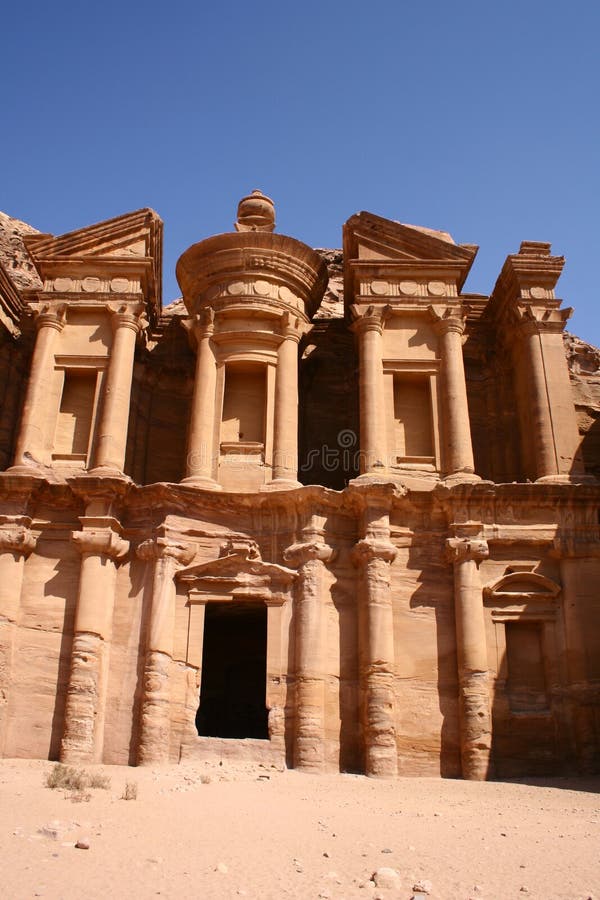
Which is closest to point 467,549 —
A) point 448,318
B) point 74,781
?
point 448,318

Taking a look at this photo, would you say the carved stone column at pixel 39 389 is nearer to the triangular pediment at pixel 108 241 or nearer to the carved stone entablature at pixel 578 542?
the triangular pediment at pixel 108 241

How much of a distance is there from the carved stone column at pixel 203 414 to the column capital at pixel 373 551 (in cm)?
309

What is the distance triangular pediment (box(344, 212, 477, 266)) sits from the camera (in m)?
19.5

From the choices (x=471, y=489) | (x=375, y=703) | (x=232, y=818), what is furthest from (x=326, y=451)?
(x=232, y=818)

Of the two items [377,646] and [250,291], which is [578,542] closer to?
Result: [377,646]

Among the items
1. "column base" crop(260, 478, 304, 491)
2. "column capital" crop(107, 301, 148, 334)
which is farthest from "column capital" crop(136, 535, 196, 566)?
"column capital" crop(107, 301, 148, 334)

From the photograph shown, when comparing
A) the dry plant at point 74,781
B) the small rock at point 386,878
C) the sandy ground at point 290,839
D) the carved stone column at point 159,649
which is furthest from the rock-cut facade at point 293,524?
the small rock at point 386,878

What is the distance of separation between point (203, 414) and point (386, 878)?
11513 mm

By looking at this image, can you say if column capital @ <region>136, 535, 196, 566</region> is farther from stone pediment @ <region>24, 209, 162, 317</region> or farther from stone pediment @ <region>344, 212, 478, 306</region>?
stone pediment @ <region>344, 212, 478, 306</region>

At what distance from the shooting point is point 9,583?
15.9m

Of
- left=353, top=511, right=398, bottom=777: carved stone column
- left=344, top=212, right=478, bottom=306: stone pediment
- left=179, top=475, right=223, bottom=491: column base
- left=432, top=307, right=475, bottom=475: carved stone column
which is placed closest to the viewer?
left=353, top=511, right=398, bottom=777: carved stone column

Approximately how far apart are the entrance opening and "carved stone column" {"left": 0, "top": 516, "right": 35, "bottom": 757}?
5.67 m

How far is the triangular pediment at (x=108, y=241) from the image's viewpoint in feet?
63.9

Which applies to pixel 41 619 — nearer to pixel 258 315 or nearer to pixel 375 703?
pixel 375 703
